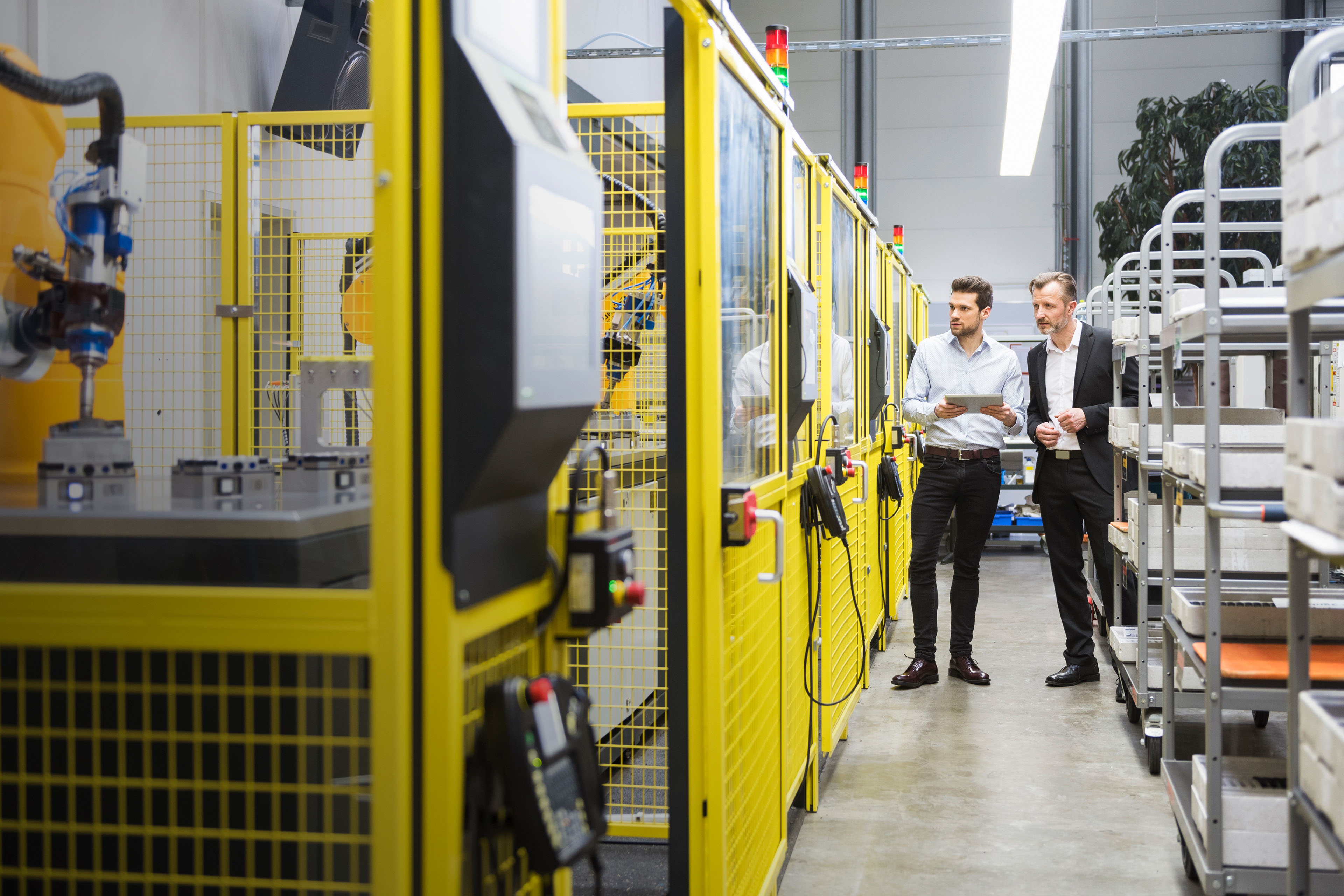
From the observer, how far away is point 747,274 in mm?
2471

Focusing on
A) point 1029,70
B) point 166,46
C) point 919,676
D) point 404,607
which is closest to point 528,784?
point 404,607

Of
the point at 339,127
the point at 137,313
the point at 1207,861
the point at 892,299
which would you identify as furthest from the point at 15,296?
the point at 892,299

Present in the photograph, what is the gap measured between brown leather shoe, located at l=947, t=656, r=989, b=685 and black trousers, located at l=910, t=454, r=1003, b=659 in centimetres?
18

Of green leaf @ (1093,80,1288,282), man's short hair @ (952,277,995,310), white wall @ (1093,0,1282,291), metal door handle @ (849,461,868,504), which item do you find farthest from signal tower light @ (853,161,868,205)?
white wall @ (1093,0,1282,291)

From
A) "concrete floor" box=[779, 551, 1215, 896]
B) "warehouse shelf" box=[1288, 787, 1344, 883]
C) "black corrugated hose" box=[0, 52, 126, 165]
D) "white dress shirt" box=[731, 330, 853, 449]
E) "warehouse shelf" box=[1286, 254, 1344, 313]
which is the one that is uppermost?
"black corrugated hose" box=[0, 52, 126, 165]

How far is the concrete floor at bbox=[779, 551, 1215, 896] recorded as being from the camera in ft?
9.83

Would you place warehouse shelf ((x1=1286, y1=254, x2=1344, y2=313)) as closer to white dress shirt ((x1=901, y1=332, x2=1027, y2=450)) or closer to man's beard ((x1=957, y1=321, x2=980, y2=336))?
white dress shirt ((x1=901, y1=332, x2=1027, y2=450))

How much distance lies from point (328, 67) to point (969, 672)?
3.81 m

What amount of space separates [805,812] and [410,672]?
257 cm

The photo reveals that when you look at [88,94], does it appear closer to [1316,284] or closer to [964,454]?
[1316,284]

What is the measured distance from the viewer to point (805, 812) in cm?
349

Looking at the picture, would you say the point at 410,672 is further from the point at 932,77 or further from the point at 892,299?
the point at 932,77

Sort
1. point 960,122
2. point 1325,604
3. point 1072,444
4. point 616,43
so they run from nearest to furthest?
point 1325,604, point 1072,444, point 616,43, point 960,122

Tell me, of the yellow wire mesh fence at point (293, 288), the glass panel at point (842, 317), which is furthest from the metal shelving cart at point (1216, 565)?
the yellow wire mesh fence at point (293, 288)
